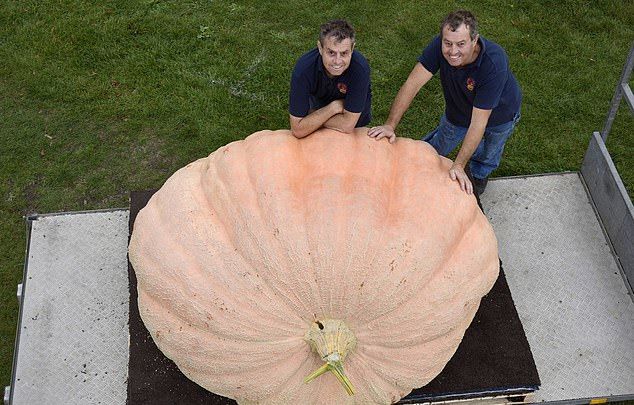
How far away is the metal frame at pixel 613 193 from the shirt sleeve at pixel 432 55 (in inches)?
43.6

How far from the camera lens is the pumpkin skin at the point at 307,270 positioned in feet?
9.87

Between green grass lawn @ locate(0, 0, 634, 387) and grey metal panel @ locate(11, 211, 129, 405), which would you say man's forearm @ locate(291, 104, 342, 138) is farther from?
green grass lawn @ locate(0, 0, 634, 387)

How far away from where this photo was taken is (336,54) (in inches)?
131

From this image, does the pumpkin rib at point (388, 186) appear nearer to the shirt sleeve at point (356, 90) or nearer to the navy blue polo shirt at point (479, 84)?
the shirt sleeve at point (356, 90)

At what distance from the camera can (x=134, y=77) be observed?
19.9 ft

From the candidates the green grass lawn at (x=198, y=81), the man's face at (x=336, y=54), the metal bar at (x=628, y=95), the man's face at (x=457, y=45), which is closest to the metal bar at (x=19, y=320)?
the green grass lawn at (x=198, y=81)

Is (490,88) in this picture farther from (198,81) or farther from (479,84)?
(198,81)

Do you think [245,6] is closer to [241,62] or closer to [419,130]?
[241,62]

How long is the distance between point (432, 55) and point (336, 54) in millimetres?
783

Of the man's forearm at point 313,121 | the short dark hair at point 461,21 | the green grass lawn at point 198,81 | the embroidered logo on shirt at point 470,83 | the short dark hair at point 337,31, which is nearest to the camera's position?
the short dark hair at point 337,31

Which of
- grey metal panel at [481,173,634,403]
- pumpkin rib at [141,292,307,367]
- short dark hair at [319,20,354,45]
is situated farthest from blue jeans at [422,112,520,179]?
pumpkin rib at [141,292,307,367]

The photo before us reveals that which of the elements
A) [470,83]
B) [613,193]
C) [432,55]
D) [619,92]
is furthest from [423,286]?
[619,92]

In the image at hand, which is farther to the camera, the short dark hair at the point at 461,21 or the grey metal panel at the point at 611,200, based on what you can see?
the grey metal panel at the point at 611,200

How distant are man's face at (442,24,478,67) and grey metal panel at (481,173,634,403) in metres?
1.38
